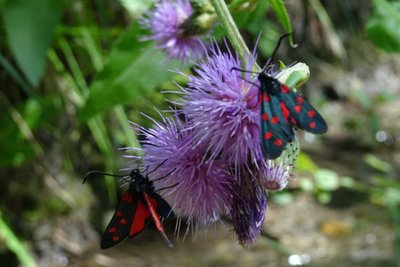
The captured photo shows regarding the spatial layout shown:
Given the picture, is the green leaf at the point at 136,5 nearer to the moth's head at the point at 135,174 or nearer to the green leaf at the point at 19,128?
the green leaf at the point at 19,128

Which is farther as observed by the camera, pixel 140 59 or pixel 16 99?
pixel 16 99

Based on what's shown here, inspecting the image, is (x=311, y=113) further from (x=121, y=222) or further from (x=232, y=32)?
(x=121, y=222)

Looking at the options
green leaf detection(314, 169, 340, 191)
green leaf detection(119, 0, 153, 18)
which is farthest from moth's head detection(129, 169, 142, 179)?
green leaf detection(314, 169, 340, 191)

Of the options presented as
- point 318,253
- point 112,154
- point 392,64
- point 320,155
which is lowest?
point 392,64

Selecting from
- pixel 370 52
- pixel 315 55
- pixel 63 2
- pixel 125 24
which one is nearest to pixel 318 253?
pixel 125 24

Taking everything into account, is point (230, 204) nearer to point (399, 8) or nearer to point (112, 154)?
point (399, 8)

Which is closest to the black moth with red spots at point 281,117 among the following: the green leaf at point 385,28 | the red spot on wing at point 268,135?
the red spot on wing at point 268,135

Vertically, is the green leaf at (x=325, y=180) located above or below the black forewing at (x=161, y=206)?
below

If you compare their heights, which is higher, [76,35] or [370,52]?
[76,35]
